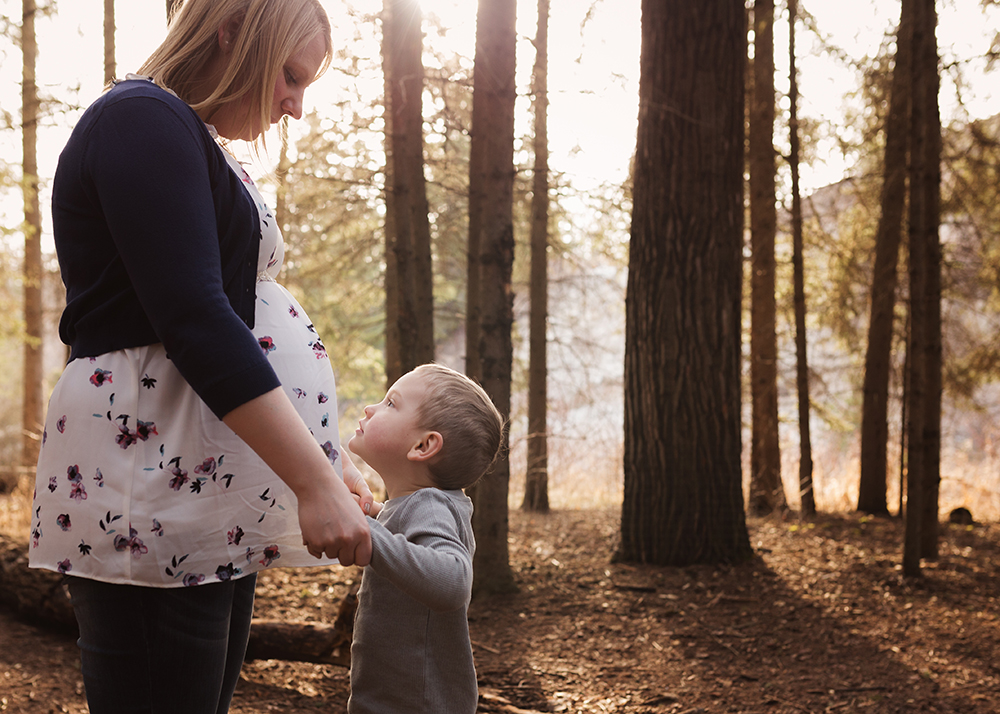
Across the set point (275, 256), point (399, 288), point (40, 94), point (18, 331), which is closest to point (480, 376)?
point (399, 288)

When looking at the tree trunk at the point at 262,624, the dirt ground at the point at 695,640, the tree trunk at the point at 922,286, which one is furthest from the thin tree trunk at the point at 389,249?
the tree trunk at the point at 922,286

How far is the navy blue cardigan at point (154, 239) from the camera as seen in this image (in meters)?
1.13

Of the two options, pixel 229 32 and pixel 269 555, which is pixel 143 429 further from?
pixel 229 32

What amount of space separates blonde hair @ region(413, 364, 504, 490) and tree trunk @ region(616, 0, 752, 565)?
3879mm

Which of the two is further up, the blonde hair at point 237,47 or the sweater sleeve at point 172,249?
the blonde hair at point 237,47

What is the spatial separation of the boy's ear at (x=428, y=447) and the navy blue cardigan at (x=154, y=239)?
58 cm

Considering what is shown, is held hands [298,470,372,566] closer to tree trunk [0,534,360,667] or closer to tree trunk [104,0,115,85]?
tree trunk [0,534,360,667]

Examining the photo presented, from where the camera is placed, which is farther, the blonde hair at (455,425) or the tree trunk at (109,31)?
the tree trunk at (109,31)

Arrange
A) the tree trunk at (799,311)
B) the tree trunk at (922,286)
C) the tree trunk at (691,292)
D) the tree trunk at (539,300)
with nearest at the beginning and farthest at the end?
the tree trunk at (922,286), the tree trunk at (691,292), the tree trunk at (799,311), the tree trunk at (539,300)

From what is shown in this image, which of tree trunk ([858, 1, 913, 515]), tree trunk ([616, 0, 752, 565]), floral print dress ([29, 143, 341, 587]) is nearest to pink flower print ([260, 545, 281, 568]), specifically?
floral print dress ([29, 143, 341, 587])

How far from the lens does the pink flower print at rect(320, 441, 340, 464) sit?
1502 mm

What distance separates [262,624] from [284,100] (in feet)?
9.48

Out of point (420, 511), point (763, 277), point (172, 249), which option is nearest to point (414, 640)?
point (420, 511)

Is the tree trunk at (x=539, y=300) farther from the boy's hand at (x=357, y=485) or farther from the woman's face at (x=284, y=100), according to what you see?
the woman's face at (x=284, y=100)
